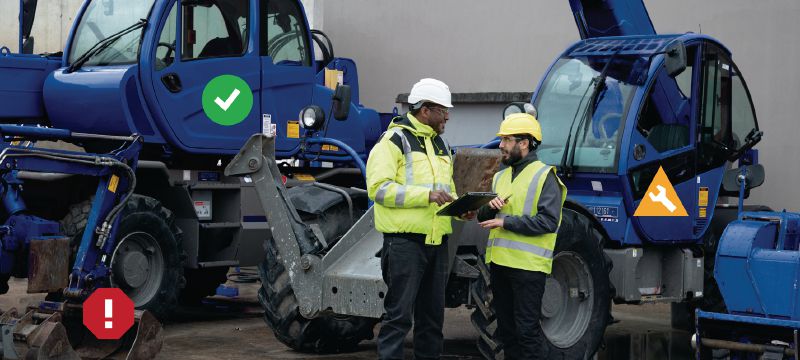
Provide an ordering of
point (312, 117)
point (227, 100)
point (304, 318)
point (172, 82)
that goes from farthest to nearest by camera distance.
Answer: point (312, 117)
point (227, 100)
point (172, 82)
point (304, 318)

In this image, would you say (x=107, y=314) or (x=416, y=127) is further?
(x=107, y=314)

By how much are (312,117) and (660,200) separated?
12.2 feet

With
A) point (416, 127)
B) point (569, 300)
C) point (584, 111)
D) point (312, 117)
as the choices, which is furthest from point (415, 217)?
point (312, 117)

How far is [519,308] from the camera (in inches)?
302

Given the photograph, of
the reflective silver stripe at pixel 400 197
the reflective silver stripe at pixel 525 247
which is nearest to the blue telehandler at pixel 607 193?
the reflective silver stripe at pixel 525 247

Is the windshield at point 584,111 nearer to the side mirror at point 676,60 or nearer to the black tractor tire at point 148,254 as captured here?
the side mirror at point 676,60

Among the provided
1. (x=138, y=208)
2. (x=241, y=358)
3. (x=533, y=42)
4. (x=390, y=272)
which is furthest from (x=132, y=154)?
(x=533, y=42)

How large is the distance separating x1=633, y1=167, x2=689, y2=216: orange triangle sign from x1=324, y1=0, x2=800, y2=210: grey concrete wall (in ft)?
11.7

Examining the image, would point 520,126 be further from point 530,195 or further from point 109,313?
point 109,313

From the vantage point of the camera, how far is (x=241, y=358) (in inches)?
381

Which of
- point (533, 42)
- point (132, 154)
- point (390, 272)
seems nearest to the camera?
point (390, 272)

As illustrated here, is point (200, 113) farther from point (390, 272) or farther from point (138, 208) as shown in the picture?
point (390, 272)

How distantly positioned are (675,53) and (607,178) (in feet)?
3.35

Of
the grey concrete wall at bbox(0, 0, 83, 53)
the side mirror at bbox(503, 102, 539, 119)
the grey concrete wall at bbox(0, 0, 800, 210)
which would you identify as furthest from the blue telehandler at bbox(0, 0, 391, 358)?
the grey concrete wall at bbox(0, 0, 83, 53)
